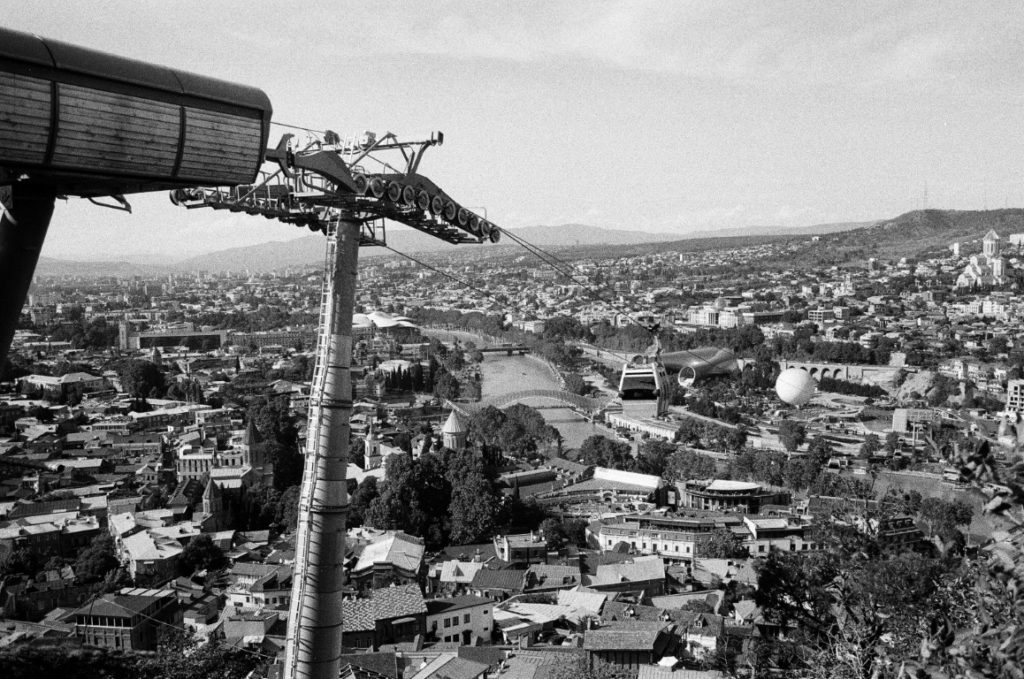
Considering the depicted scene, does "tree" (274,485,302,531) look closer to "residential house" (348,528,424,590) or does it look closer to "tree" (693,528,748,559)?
"residential house" (348,528,424,590)

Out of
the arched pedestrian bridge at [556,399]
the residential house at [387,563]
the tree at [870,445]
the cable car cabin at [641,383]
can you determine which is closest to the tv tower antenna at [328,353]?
the cable car cabin at [641,383]

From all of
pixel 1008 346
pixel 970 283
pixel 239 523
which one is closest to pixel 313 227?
pixel 239 523

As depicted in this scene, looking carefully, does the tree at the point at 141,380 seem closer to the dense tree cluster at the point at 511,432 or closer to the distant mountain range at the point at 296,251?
the dense tree cluster at the point at 511,432

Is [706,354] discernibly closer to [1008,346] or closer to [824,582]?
[1008,346]

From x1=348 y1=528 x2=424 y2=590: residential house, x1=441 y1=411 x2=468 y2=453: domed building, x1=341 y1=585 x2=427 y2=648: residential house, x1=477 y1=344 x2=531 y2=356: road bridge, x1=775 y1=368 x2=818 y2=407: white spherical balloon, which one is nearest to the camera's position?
x1=775 y1=368 x2=818 y2=407: white spherical balloon

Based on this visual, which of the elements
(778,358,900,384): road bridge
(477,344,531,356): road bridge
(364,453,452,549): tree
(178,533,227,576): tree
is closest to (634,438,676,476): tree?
(364,453,452,549): tree

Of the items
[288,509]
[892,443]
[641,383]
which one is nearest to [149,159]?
[641,383]
